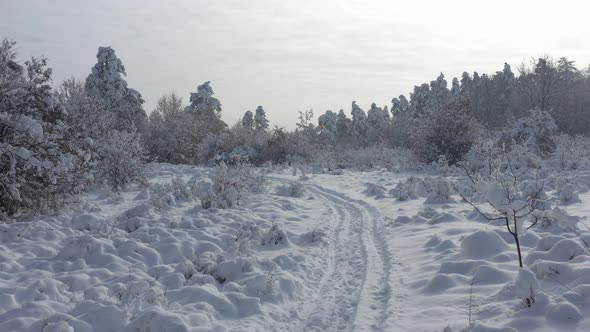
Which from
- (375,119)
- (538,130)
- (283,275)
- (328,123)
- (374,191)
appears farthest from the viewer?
(375,119)

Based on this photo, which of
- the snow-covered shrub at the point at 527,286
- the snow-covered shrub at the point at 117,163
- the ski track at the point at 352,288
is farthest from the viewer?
the snow-covered shrub at the point at 117,163

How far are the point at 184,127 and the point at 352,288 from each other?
1160 inches

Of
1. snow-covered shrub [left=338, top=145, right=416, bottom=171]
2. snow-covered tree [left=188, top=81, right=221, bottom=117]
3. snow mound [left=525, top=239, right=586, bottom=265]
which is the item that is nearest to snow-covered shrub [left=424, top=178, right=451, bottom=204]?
snow mound [left=525, top=239, right=586, bottom=265]

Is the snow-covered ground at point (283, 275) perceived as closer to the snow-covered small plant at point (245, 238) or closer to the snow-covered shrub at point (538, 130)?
the snow-covered small plant at point (245, 238)

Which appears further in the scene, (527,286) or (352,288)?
(352,288)

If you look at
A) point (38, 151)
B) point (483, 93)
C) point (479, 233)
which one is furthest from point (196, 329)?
point (483, 93)

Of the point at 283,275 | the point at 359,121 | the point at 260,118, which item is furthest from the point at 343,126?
the point at 283,275

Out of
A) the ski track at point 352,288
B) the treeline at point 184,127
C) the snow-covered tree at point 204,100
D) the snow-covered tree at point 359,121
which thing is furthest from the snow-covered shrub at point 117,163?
the snow-covered tree at point 359,121

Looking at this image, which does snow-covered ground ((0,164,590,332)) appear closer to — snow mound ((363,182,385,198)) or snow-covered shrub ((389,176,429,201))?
snow-covered shrub ((389,176,429,201))

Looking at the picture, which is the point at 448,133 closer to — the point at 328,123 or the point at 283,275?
the point at 283,275

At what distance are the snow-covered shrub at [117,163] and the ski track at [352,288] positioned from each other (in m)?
8.34

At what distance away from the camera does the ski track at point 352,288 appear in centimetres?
514

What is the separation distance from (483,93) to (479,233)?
58.5 m

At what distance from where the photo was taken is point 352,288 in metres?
6.20
